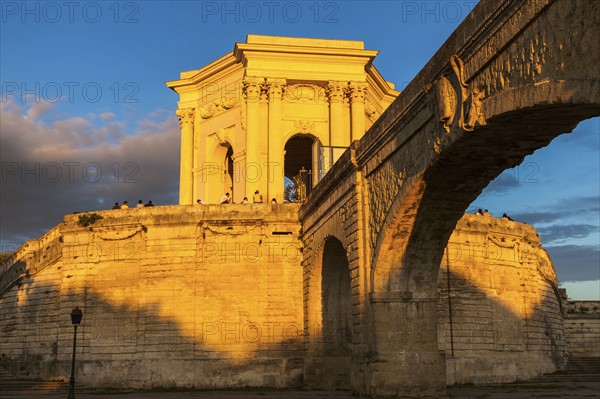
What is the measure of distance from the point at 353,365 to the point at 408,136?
6167 millimetres

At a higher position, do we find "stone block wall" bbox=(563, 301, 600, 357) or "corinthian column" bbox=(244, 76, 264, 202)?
"corinthian column" bbox=(244, 76, 264, 202)

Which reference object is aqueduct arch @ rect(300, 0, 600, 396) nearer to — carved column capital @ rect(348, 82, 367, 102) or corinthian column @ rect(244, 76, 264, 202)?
corinthian column @ rect(244, 76, 264, 202)

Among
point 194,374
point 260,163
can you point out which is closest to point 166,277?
point 194,374

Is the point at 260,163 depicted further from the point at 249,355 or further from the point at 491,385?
the point at 491,385

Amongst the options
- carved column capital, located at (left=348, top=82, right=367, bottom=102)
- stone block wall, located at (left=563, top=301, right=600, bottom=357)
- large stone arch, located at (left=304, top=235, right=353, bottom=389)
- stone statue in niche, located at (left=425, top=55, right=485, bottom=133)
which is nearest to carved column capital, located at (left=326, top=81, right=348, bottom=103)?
carved column capital, located at (left=348, top=82, right=367, bottom=102)

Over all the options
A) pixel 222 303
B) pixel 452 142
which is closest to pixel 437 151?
pixel 452 142

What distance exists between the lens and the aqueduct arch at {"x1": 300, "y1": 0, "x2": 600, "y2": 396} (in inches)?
367

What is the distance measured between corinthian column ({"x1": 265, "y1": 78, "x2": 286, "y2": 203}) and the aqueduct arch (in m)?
11.2

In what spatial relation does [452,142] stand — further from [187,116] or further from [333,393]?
[187,116]

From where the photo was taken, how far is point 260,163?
32219 millimetres

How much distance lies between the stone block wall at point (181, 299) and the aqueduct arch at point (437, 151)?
525 centimetres

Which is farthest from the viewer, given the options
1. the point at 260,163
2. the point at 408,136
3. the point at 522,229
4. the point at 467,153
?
the point at 260,163

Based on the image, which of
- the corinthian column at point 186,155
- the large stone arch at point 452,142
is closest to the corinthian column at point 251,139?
the corinthian column at point 186,155

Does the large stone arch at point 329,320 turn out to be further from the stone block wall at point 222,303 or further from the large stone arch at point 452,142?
the large stone arch at point 452,142
